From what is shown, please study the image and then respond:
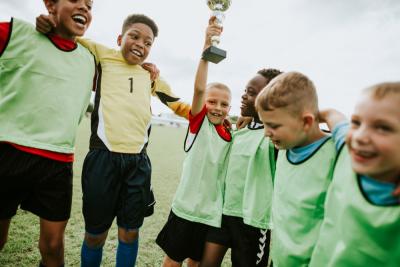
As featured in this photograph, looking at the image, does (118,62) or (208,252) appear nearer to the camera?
(208,252)

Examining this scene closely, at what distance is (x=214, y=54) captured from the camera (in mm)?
1993

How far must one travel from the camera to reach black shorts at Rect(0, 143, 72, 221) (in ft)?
5.50

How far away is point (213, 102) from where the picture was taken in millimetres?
2293

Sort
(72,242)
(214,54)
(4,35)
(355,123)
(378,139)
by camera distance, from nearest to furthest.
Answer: (378,139), (355,123), (4,35), (214,54), (72,242)

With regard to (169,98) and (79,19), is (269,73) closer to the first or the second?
(169,98)

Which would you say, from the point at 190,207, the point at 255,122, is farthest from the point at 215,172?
the point at 255,122

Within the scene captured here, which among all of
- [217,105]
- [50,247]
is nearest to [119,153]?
[50,247]

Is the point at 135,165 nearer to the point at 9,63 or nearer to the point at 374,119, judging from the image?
the point at 9,63

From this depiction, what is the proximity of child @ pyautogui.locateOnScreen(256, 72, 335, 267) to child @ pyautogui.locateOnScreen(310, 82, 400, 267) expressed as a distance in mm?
203

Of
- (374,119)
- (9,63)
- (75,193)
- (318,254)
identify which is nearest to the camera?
(374,119)

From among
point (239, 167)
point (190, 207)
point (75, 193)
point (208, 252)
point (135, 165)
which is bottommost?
point (75, 193)

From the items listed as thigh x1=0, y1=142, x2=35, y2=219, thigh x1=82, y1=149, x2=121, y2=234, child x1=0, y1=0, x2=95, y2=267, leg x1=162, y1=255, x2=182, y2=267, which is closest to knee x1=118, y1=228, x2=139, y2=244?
thigh x1=82, y1=149, x2=121, y2=234

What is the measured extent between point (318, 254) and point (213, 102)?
139 centimetres

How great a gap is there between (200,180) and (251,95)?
0.81 meters
